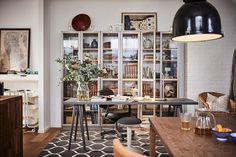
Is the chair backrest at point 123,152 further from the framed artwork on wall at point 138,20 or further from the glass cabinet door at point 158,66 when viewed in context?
the framed artwork on wall at point 138,20

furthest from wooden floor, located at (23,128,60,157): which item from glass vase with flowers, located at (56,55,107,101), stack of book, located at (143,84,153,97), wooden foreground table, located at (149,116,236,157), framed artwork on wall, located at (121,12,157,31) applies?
framed artwork on wall, located at (121,12,157,31)

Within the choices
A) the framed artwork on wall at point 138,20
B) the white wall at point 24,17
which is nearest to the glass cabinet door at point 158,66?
the framed artwork on wall at point 138,20

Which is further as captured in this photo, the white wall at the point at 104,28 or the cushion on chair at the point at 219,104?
the white wall at the point at 104,28

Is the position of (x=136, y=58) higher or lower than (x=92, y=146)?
higher

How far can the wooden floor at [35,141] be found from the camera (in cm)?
384

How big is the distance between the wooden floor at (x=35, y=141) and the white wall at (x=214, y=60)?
9.64 feet

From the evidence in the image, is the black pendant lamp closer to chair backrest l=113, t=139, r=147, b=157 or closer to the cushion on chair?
chair backrest l=113, t=139, r=147, b=157

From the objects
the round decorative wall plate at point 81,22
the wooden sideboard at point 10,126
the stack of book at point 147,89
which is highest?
the round decorative wall plate at point 81,22

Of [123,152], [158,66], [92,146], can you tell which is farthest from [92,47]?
[123,152]

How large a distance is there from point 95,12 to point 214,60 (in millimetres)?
2747

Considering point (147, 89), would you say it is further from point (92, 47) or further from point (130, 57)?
point (92, 47)

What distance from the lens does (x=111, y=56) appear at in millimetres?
5441

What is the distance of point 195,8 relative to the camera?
201cm

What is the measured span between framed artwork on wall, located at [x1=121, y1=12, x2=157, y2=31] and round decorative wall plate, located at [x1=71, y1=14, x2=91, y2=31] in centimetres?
76
